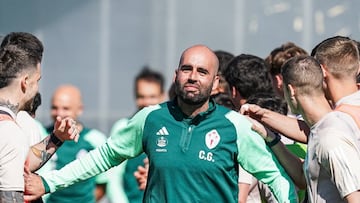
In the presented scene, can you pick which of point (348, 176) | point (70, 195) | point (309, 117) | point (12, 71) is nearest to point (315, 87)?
point (309, 117)

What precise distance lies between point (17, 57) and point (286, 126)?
4.82ft

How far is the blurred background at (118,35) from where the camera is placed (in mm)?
11945

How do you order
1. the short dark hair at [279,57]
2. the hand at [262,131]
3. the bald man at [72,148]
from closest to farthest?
the hand at [262,131] < the short dark hair at [279,57] < the bald man at [72,148]

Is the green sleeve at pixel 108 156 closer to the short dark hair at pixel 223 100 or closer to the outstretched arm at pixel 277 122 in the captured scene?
the outstretched arm at pixel 277 122

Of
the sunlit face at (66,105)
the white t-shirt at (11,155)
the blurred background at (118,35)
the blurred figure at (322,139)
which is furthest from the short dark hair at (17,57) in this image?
the blurred background at (118,35)

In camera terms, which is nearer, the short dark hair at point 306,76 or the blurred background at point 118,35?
the short dark hair at point 306,76

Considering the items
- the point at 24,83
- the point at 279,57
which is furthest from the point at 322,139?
the point at 279,57

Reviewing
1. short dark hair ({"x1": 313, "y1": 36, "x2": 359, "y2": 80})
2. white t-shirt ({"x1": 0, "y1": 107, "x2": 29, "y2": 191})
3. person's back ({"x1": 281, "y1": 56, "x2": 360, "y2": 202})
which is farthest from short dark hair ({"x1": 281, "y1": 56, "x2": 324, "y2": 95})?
white t-shirt ({"x1": 0, "y1": 107, "x2": 29, "y2": 191})

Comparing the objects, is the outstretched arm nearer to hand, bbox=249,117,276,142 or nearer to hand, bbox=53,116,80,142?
hand, bbox=249,117,276,142

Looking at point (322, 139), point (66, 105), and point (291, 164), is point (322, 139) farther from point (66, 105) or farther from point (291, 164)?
point (66, 105)

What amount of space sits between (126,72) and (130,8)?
2.42ft

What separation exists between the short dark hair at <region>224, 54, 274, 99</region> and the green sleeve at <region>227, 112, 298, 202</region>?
1.14 meters

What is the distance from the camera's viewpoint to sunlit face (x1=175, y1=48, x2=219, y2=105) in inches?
223

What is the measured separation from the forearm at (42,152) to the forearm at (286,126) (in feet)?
3.75
